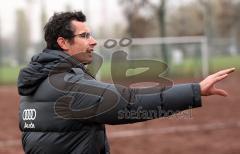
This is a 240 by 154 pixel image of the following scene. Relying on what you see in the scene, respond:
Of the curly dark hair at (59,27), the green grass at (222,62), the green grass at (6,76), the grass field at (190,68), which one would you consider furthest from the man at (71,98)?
the green grass at (6,76)

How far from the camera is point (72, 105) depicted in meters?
2.63

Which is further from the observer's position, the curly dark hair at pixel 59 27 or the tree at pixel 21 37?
the tree at pixel 21 37

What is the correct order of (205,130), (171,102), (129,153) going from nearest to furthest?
(171,102) < (129,153) < (205,130)

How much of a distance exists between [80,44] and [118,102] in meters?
0.44

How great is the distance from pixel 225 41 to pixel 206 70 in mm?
4829

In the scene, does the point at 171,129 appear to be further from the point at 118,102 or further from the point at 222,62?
the point at 222,62

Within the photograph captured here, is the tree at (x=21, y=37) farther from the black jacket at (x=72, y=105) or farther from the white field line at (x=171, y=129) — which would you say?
the black jacket at (x=72, y=105)

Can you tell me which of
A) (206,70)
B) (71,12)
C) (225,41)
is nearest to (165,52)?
(206,70)

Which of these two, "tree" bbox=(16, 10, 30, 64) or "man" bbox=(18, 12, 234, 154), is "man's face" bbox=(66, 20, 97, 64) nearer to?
"man" bbox=(18, 12, 234, 154)

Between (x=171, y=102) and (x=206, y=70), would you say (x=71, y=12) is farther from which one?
(x=206, y=70)

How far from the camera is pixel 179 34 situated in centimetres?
3067

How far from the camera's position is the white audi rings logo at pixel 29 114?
2751 mm

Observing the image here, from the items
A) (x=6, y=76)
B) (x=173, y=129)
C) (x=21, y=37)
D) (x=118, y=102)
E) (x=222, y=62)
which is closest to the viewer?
(x=118, y=102)

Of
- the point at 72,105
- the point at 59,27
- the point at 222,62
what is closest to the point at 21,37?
the point at 222,62
